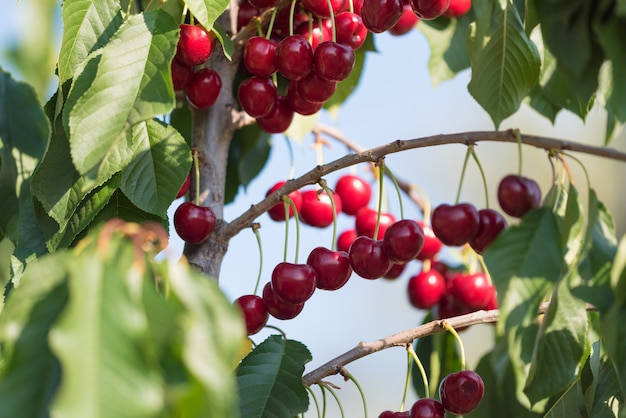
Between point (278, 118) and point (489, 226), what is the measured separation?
1.61 ft

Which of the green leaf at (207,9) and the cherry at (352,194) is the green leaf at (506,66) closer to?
the green leaf at (207,9)

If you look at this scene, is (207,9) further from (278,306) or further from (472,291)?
(472,291)

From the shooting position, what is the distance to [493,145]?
8.73 metres

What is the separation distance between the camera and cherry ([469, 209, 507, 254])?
4.18 ft

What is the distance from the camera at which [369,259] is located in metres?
1.40

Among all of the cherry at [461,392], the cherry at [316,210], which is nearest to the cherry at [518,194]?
the cherry at [461,392]

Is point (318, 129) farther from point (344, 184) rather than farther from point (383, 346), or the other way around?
point (383, 346)

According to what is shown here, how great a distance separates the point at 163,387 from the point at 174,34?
61 cm

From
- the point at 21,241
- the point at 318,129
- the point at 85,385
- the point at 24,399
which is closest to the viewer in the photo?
the point at 85,385

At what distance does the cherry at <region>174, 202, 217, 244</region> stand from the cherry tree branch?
0.18 ft

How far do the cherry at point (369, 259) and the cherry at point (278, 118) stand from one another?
31cm

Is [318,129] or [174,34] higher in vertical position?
[174,34]

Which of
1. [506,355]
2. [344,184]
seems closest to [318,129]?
[344,184]

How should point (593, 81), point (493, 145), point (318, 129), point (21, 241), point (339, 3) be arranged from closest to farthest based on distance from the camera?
point (593, 81) < point (21, 241) < point (339, 3) < point (318, 129) < point (493, 145)
